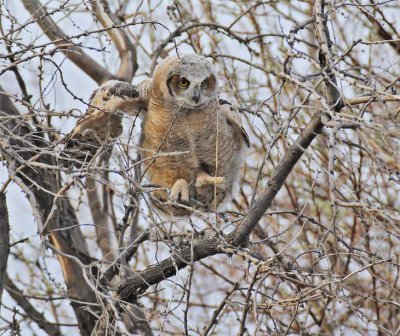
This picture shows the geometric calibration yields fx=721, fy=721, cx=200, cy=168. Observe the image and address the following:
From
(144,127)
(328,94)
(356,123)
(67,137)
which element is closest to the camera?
(356,123)

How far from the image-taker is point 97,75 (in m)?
6.50

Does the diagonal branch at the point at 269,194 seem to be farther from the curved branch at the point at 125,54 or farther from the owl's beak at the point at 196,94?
the curved branch at the point at 125,54

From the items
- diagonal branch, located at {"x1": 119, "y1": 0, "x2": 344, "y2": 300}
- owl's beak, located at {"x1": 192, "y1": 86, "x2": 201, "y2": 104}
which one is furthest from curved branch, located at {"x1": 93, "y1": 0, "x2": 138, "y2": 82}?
diagonal branch, located at {"x1": 119, "y1": 0, "x2": 344, "y2": 300}

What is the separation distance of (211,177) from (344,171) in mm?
1523

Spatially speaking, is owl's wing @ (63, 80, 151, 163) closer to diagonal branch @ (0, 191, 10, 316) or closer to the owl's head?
the owl's head

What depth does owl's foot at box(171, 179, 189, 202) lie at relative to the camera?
5.45 meters

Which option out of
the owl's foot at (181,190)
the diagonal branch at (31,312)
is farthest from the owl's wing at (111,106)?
the diagonal branch at (31,312)

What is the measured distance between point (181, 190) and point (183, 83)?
81 cm

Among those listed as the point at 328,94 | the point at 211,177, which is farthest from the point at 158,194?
the point at 328,94

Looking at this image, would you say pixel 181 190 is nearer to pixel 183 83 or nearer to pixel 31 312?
pixel 183 83

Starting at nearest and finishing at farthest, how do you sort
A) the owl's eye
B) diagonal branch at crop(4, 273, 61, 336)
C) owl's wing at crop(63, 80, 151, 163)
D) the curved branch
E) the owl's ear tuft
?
owl's wing at crop(63, 80, 151, 163)
the owl's eye
the owl's ear tuft
diagonal branch at crop(4, 273, 61, 336)
the curved branch

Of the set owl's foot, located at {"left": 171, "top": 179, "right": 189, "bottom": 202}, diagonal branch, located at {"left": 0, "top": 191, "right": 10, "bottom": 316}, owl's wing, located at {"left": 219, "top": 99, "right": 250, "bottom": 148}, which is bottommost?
diagonal branch, located at {"left": 0, "top": 191, "right": 10, "bottom": 316}

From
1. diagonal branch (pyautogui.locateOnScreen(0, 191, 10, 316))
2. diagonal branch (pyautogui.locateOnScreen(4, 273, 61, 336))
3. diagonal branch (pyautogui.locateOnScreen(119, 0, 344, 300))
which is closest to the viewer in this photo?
diagonal branch (pyautogui.locateOnScreen(119, 0, 344, 300))

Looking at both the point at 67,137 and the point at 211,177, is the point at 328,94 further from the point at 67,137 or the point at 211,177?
the point at 211,177
